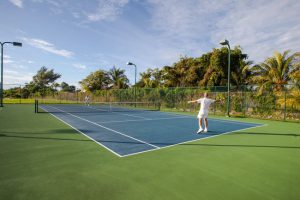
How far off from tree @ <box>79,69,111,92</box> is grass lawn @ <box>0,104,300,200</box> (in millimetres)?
41877

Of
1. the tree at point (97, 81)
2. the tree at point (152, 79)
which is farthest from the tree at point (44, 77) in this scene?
the tree at point (152, 79)

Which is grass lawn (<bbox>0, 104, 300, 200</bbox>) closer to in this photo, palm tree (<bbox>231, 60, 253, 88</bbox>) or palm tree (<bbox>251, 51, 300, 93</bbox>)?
palm tree (<bbox>251, 51, 300, 93</bbox>)

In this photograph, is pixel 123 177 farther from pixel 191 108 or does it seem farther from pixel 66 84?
pixel 66 84

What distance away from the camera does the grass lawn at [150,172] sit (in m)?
3.20

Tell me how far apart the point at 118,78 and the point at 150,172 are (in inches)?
1704

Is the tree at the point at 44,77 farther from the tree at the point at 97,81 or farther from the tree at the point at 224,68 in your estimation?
the tree at the point at 224,68

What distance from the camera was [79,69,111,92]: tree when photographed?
47.0m

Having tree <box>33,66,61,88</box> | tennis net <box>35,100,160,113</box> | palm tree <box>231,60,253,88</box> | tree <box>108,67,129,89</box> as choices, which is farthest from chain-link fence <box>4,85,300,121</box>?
tree <box>33,66,61,88</box>

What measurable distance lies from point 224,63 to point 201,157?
21.9 metres

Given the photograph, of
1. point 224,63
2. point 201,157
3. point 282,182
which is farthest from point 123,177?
point 224,63

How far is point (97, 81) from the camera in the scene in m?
47.2

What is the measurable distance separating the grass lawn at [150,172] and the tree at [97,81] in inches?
1649

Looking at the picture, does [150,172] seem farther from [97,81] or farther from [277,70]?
[97,81]

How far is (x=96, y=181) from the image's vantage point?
11.9ft
